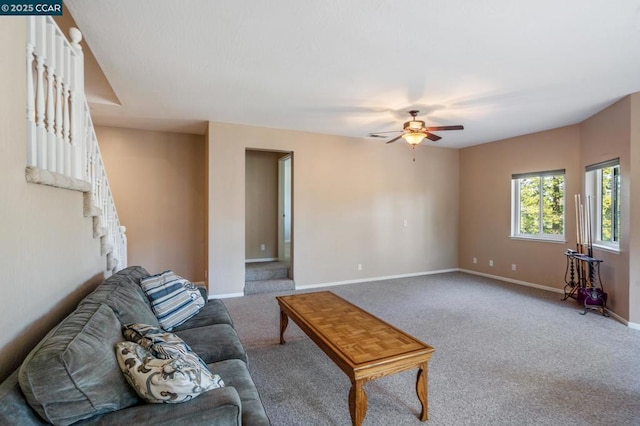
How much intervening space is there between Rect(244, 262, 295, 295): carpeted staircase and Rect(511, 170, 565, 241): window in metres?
4.27

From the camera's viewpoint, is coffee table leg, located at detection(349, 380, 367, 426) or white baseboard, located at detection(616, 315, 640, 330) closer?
coffee table leg, located at detection(349, 380, 367, 426)

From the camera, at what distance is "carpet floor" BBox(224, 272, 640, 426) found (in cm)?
209

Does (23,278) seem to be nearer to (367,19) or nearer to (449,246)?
(367,19)

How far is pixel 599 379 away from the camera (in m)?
2.52

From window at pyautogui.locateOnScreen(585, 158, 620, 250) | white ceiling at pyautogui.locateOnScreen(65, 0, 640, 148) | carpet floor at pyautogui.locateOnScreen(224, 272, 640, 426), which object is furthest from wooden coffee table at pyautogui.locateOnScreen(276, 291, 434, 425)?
window at pyautogui.locateOnScreen(585, 158, 620, 250)

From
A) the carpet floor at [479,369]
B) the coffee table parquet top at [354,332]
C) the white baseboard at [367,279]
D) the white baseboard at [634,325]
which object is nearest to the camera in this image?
the coffee table parquet top at [354,332]

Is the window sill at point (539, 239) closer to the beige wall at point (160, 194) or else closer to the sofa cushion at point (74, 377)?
the beige wall at point (160, 194)

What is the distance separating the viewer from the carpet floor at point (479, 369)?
2090 millimetres

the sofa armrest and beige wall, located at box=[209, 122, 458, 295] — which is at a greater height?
beige wall, located at box=[209, 122, 458, 295]

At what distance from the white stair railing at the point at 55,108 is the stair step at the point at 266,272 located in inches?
111

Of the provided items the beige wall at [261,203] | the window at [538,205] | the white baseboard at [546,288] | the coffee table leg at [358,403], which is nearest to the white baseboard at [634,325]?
the white baseboard at [546,288]

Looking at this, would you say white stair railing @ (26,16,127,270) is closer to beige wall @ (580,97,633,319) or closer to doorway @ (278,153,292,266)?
doorway @ (278,153,292,266)

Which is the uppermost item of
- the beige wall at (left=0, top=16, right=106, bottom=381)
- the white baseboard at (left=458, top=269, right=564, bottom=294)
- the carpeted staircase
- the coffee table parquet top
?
the beige wall at (left=0, top=16, right=106, bottom=381)

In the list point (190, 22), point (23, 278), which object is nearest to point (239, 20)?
point (190, 22)
